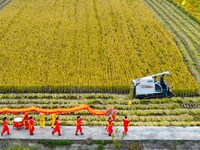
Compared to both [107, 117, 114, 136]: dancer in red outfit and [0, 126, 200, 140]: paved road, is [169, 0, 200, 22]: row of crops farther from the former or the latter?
[107, 117, 114, 136]: dancer in red outfit

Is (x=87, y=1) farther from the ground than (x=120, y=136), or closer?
closer

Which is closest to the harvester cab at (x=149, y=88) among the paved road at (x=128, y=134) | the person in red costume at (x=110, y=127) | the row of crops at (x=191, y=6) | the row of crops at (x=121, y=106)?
the row of crops at (x=121, y=106)

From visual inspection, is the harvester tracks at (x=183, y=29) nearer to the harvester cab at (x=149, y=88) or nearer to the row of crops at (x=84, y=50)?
the row of crops at (x=84, y=50)

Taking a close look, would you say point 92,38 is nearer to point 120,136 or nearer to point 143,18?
point 143,18

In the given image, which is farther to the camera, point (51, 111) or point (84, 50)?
point (84, 50)

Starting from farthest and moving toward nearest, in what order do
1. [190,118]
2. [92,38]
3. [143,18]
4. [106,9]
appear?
[106,9], [143,18], [92,38], [190,118]

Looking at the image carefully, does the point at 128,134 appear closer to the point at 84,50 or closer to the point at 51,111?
the point at 51,111

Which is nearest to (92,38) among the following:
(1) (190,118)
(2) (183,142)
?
(1) (190,118)

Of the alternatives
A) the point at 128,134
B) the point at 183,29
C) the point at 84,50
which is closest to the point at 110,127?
the point at 128,134
